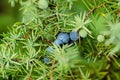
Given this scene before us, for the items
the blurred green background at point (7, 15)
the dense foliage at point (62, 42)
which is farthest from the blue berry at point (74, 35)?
the blurred green background at point (7, 15)

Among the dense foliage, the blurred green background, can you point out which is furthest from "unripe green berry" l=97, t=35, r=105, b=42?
the blurred green background

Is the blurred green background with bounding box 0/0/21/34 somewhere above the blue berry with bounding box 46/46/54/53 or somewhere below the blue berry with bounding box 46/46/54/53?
above

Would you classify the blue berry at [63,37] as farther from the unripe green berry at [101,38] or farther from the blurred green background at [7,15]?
the blurred green background at [7,15]

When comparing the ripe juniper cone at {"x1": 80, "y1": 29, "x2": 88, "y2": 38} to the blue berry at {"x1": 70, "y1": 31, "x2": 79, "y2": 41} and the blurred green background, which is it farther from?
the blurred green background

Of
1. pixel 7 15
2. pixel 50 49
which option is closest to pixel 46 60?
pixel 50 49

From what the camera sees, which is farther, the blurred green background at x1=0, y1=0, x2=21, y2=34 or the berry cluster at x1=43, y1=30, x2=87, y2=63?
the blurred green background at x1=0, y1=0, x2=21, y2=34

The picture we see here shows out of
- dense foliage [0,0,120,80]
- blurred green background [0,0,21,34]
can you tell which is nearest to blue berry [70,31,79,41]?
dense foliage [0,0,120,80]

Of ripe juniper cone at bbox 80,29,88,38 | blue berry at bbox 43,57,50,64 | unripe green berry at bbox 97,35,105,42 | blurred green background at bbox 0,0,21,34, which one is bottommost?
unripe green berry at bbox 97,35,105,42

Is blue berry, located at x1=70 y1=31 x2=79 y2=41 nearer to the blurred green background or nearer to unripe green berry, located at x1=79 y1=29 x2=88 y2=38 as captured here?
unripe green berry, located at x1=79 y1=29 x2=88 y2=38
